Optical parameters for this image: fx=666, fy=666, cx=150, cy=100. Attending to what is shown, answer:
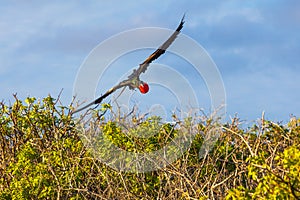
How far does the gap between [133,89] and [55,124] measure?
3135mm

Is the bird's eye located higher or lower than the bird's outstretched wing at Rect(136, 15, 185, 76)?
lower

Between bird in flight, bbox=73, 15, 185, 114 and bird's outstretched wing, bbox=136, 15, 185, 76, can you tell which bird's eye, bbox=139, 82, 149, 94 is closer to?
bird in flight, bbox=73, 15, 185, 114

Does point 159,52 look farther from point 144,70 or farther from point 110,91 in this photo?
point 110,91

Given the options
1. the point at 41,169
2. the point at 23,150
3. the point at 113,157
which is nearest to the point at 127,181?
the point at 113,157

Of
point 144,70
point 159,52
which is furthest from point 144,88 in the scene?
point 159,52

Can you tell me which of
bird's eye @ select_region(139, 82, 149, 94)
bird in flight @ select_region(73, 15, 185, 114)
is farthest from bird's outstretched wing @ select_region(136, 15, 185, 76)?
bird's eye @ select_region(139, 82, 149, 94)

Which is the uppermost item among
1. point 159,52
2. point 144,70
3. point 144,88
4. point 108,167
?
point 159,52

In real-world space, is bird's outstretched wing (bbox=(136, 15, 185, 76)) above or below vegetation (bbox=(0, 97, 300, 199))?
above

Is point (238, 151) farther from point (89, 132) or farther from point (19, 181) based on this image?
point (19, 181)

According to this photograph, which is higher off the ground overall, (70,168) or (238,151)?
(238,151)

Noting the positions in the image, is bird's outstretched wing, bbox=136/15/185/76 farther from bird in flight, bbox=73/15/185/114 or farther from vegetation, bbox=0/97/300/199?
vegetation, bbox=0/97/300/199

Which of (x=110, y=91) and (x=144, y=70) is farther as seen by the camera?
(x=110, y=91)

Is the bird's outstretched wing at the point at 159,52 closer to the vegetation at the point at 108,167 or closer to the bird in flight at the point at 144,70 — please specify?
the bird in flight at the point at 144,70

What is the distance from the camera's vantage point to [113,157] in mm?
13375
